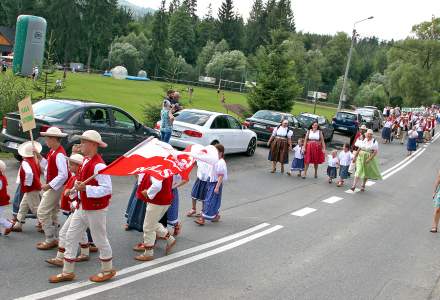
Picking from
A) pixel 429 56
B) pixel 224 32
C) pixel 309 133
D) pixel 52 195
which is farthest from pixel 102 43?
pixel 52 195

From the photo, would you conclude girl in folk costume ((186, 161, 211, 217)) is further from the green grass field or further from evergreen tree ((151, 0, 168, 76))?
evergreen tree ((151, 0, 168, 76))

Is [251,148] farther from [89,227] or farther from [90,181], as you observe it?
[90,181]

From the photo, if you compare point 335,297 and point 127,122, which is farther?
point 127,122

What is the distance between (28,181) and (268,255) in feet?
12.3

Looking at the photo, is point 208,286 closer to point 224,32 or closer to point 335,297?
point 335,297

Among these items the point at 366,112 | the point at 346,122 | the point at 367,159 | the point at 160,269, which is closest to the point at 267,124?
the point at 367,159

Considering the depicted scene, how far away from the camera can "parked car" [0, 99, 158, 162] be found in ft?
38.3

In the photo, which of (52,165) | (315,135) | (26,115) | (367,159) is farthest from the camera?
(315,135)

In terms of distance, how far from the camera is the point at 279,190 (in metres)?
13.7

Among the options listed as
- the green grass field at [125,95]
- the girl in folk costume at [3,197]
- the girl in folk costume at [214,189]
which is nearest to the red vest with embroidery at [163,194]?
the girl in folk costume at [3,197]

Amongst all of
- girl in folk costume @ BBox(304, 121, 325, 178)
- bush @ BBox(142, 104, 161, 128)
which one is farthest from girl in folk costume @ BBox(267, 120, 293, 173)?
bush @ BBox(142, 104, 161, 128)

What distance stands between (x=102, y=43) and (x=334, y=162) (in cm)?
8239

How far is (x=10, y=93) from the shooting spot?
15.6 meters

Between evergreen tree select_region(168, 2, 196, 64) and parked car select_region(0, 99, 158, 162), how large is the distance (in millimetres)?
95951
